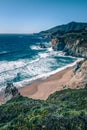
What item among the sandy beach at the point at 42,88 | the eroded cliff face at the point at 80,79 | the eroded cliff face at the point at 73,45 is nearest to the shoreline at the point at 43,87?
the sandy beach at the point at 42,88

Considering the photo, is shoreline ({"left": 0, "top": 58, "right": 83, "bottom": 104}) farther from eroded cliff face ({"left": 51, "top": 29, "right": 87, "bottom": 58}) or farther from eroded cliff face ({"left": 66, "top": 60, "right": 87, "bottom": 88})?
eroded cliff face ({"left": 51, "top": 29, "right": 87, "bottom": 58})

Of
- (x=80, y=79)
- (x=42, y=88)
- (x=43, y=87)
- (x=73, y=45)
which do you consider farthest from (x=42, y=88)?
(x=73, y=45)

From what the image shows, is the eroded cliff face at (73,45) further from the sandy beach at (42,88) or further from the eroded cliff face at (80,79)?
the eroded cliff face at (80,79)

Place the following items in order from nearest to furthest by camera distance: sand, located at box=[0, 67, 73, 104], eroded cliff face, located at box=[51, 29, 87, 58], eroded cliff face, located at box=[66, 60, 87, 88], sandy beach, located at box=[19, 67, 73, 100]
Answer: eroded cliff face, located at box=[66, 60, 87, 88], sand, located at box=[0, 67, 73, 104], sandy beach, located at box=[19, 67, 73, 100], eroded cliff face, located at box=[51, 29, 87, 58]

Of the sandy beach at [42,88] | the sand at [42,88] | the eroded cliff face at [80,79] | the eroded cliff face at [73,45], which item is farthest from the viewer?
the eroded cliff face at [73,45]

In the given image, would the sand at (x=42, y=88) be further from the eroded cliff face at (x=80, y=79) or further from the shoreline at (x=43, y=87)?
the eroded cliff face at (x=80, y=79)

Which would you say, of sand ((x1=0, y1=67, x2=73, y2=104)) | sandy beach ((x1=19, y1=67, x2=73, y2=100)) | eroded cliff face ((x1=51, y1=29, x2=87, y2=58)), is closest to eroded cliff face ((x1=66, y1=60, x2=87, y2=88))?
sand ((x1=0, y1=67, x2=73, y2=104))

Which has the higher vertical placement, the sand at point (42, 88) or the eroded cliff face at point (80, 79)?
the eroded cliff face at point (80, 79)

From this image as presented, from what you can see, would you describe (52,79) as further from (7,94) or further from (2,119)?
(2,119)

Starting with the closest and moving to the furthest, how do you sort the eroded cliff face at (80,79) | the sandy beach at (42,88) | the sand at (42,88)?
the eroded cliff face at (80,79) < the sand at (42,88) < the sandy beach at (42,88)

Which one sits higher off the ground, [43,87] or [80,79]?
[80,79]

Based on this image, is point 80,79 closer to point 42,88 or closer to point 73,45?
point 42,88

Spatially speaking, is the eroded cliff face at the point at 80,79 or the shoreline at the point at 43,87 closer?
the eroded cliff face at the point at 80,79
